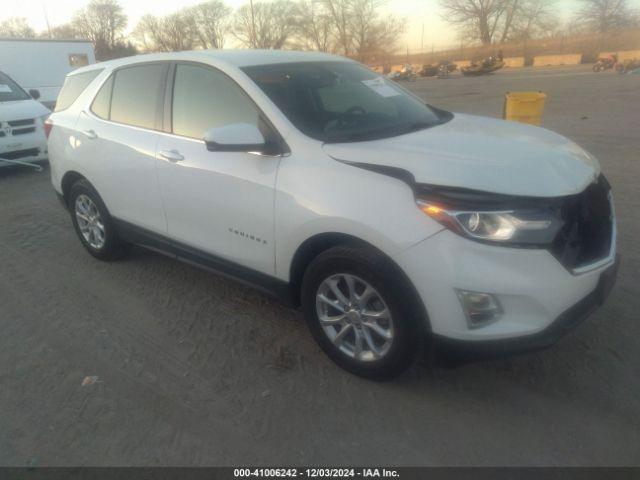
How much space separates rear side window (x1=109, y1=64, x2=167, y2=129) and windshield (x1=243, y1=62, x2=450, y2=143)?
93 cm

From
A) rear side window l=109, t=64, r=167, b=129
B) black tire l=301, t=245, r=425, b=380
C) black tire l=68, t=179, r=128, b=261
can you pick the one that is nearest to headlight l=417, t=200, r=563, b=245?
black tire l=301, t=245, r=425, b=380

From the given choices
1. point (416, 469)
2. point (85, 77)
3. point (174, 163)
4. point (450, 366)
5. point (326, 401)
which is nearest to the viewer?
point (416, 469)

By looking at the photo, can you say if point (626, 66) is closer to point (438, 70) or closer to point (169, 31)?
point (438, 70)

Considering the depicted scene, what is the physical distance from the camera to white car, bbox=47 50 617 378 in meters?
2.42

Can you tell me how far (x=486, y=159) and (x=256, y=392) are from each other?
70.0 inches

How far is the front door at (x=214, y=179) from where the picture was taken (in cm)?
310

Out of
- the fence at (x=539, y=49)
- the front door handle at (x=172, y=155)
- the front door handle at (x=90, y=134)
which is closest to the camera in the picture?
the front door handle at (x=172, y=155)

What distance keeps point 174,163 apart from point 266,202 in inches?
36.3

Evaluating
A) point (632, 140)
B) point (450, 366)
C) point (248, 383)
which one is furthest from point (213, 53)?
point (632, 140)

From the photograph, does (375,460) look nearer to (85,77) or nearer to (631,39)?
A: (85,77)

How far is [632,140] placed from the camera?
9.68 metres

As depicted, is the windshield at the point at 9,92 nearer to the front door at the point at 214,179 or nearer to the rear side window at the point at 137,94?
the rear side window at the point at 137,94

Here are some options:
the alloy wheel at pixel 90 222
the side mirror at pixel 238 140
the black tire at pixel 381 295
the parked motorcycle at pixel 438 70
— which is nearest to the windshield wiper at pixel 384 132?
the side mirror at pixel 238 140

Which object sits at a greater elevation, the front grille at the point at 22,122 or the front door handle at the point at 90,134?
the front door handle at the point at 90,134
